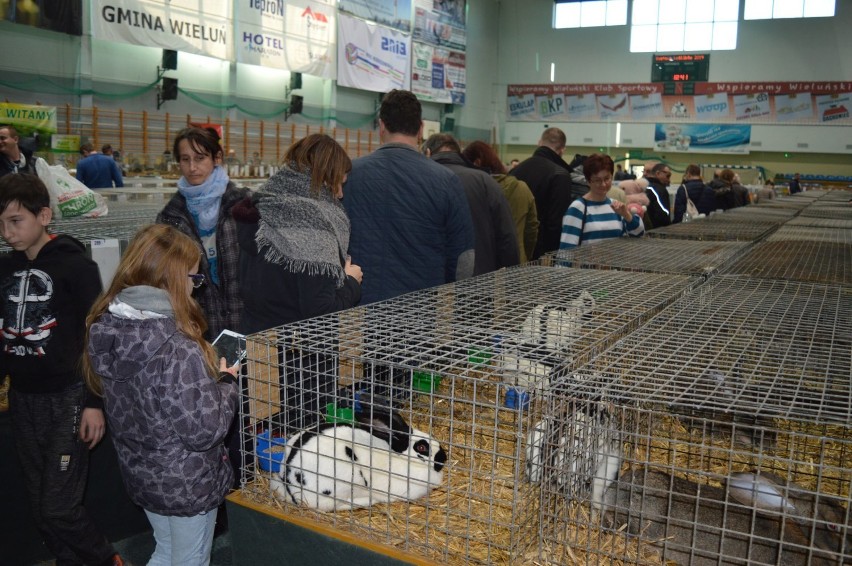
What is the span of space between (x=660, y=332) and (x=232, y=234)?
156 cm

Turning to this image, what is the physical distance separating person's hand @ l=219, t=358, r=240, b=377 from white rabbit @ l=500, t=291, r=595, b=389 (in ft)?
2.06

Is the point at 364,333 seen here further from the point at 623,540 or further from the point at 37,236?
the point at 37,236

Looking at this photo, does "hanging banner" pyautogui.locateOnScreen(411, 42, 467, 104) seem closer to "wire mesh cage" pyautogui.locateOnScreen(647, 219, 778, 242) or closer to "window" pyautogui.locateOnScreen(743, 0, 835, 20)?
"window" pyautogui.locateOnScreen(743, 0, 835, 20)

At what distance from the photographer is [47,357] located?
2451mm

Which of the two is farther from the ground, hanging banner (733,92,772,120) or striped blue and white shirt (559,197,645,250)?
hanging banner (733,92,772,120)

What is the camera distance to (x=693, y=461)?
2131 mm

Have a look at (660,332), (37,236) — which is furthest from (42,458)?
(660,332)

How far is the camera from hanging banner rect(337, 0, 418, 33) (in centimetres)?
1708

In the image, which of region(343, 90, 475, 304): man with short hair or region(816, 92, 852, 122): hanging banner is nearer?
region(343, 90, 475, 304): man with short hair

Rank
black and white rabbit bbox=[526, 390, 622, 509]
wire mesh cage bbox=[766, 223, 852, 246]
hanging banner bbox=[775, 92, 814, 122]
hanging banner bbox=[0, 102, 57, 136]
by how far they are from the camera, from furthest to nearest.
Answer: hanging banner bbox=[775, 92, 814, 122] < hanging banner bbox=[0, 102, 57, 136] < wire mesh cage bbox=[766, 223, 852, 246] < black and white rabbit bbox=[526, 390, 622, 509]

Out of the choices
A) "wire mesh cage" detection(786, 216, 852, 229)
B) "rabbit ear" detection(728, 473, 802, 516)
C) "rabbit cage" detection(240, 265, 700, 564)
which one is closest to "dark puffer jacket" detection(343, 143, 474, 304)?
"rabbit cage" detection(240, 265, 700, 564)

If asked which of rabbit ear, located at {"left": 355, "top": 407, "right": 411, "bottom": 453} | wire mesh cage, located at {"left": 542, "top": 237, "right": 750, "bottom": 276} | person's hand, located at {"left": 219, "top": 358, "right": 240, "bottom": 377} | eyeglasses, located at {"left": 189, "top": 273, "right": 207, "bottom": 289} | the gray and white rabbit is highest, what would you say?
eyeglasses, located at {"left": 189, "top": 273, "right": 207, "bottom": 289}

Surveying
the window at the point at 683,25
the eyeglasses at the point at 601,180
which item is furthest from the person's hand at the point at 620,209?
the window at the point at 683,25

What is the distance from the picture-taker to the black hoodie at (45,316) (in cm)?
245
